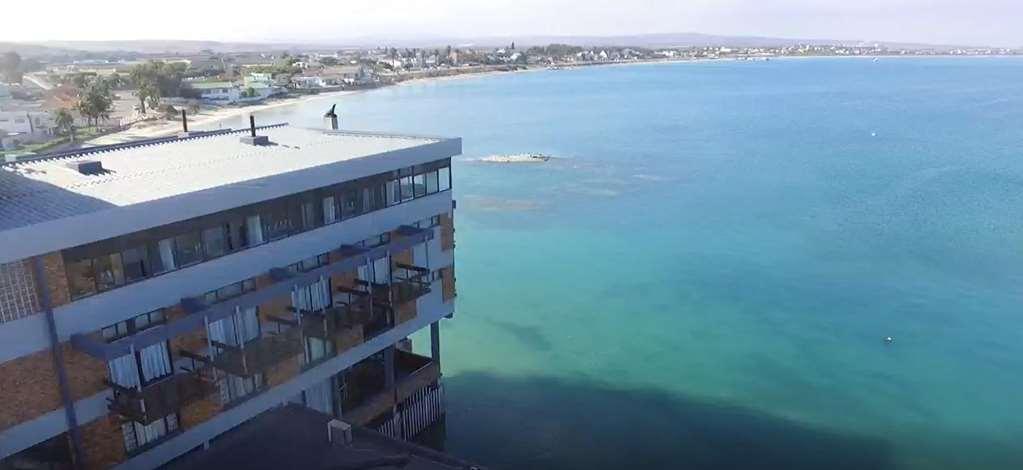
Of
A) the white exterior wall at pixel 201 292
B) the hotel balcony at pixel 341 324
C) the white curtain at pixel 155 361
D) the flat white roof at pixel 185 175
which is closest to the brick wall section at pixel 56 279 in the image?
the white exterior wall at pixel 201 292

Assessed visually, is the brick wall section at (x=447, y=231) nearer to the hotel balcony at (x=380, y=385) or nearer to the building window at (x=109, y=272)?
the hotel balcony at (x=380, y=385)

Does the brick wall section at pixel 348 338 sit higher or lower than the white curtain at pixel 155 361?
lower

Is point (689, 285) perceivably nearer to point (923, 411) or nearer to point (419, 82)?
point (923, 411)

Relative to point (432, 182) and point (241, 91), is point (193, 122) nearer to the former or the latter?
point (241, 91)

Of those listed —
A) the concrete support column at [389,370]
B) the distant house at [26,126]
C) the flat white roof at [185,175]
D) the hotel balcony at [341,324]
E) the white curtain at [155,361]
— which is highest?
the flat white roof at [185,175]

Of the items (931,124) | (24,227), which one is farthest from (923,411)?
(931,124)

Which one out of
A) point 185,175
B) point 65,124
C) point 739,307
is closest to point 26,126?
point 65,124

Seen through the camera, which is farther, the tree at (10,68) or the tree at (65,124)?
the tree at (10,68)
